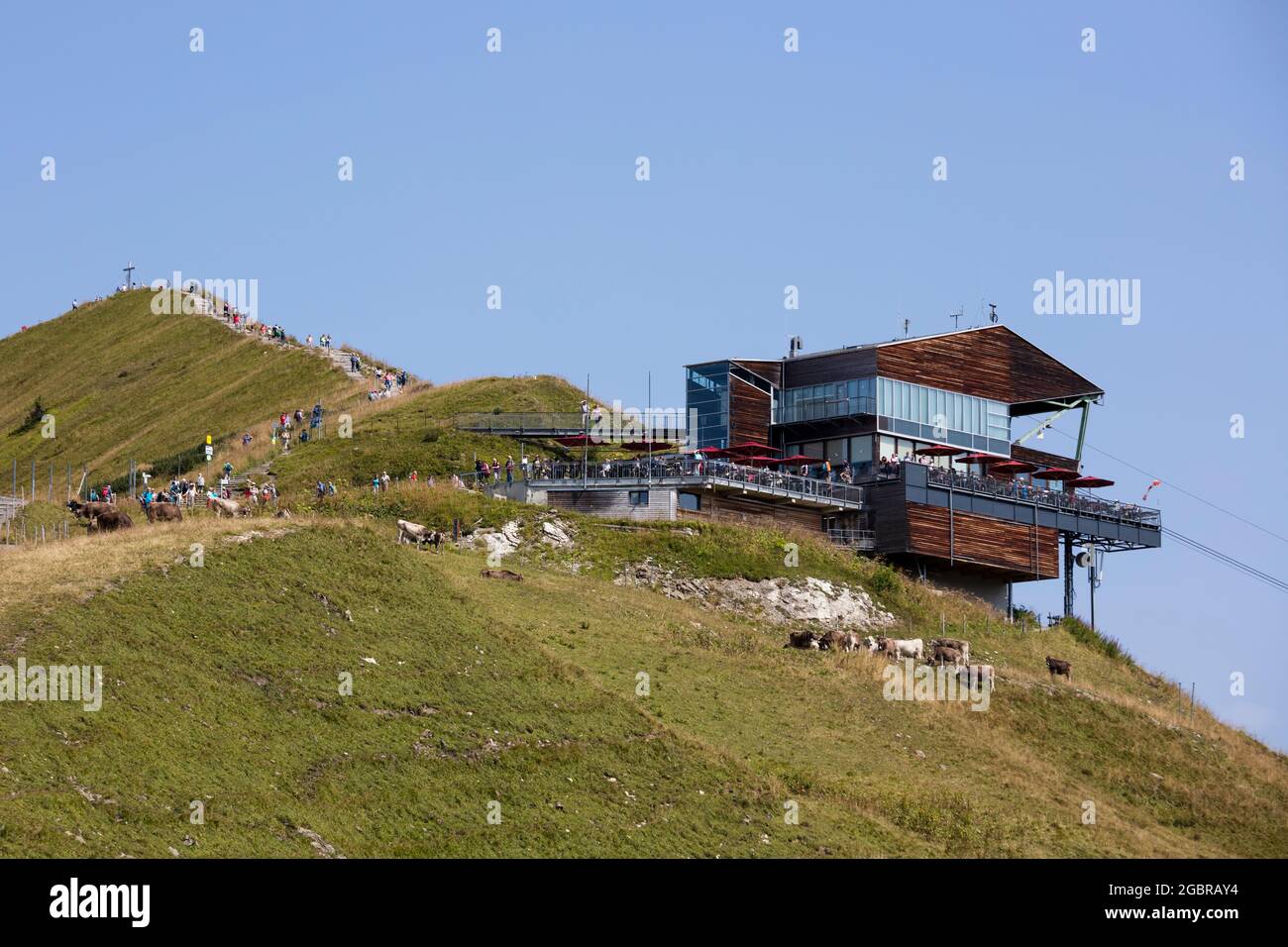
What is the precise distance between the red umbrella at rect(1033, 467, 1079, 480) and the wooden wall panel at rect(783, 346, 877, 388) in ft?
36.1

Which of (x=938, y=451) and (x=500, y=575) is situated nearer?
(x=500, y=575)

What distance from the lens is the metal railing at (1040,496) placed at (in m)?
88.6

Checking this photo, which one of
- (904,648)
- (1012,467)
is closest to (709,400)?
(1012,467)

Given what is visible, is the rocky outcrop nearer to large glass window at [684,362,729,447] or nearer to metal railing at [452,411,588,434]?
large glass window at [684,362,729,447]

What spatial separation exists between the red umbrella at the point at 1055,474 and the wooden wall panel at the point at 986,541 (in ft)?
13.9

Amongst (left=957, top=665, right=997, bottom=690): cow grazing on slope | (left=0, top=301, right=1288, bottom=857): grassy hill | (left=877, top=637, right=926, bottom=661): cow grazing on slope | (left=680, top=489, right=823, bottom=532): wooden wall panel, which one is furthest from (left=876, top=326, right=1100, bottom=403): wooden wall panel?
(left=957, top=665, right=997, bottom=690): cow grazing on slope

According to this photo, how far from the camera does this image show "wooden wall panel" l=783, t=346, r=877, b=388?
9319cm

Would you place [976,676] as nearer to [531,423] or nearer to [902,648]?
[902,648]

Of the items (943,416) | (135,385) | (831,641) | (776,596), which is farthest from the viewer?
(135,385)

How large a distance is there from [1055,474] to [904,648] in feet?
97.0

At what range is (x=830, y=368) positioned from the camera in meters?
94.3

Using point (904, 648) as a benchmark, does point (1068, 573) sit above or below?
above

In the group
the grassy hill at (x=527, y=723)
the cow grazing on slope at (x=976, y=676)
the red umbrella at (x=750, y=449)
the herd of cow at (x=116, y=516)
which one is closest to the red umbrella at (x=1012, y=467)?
the red umbrella at (x=750, y=449)

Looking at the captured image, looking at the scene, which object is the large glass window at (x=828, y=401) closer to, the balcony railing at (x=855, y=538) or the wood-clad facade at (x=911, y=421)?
the wood-clad facade at (x=911, y=421)
